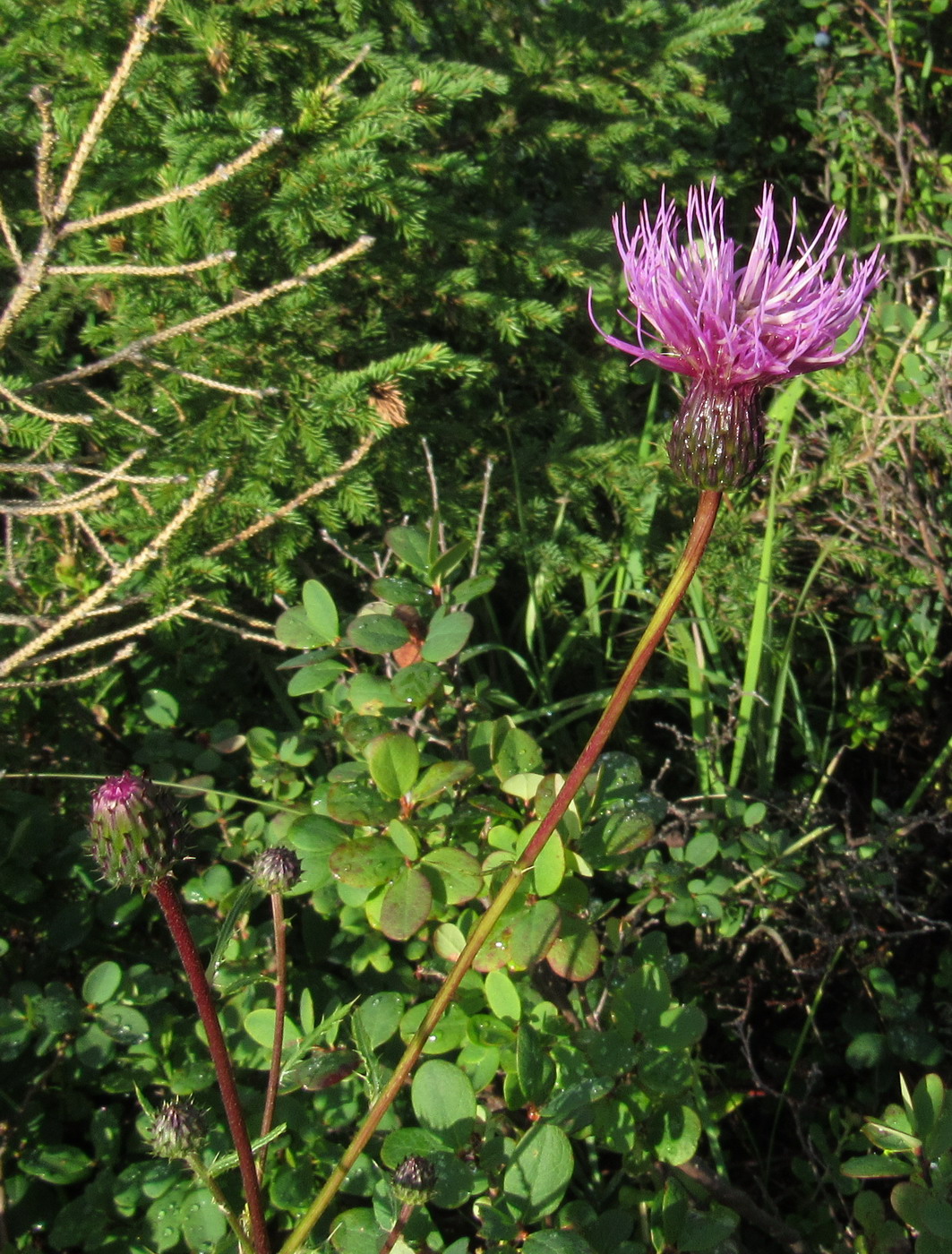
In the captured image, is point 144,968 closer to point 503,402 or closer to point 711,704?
point 711,704

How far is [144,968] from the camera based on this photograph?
153cm

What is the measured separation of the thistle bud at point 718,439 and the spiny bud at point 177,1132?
0.82 m

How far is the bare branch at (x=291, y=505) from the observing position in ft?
5.71

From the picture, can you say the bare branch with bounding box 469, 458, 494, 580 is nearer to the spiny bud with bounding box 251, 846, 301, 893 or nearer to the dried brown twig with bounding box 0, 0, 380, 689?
the dried brown twig with bounding box 0, 0, 380, 689

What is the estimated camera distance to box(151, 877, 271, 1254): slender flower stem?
3.07 ft

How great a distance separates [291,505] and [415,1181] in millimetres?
1092

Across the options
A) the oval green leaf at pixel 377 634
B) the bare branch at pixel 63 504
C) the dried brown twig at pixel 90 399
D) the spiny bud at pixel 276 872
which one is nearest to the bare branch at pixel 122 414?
the dried brown twig at pixel 90 399

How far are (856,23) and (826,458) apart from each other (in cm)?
169

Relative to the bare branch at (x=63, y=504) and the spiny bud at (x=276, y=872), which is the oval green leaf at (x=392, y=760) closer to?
the spiny bud at (x=276, y=872)

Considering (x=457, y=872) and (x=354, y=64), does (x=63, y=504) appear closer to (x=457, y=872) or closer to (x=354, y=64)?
(x=457, y=872)

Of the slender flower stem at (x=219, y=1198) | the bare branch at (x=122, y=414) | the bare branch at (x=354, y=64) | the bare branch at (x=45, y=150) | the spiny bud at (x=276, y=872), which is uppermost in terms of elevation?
the bare branch at (x=354, y=64)

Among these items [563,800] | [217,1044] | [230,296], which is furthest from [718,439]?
[230,296]

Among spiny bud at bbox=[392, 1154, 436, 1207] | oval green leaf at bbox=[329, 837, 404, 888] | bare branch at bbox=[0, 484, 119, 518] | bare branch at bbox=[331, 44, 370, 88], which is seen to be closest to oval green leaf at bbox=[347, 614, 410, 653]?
oval green leaf at bbox=[329, 837, 404, 888]

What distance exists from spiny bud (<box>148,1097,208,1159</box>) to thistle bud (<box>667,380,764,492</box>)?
821 mm
